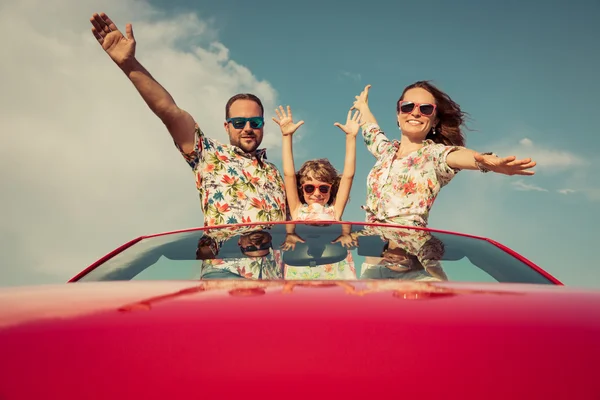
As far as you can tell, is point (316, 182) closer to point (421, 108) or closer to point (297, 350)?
point (421, 108)

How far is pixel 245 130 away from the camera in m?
4.77

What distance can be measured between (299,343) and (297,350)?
2 cm

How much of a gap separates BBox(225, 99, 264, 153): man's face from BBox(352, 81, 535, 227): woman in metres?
0.97

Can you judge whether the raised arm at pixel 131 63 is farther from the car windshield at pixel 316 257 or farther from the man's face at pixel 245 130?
the car windshield at pixel 316 257

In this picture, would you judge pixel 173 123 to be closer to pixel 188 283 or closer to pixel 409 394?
pixel 188 283

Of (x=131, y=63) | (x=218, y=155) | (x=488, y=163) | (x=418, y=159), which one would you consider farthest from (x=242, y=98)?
(x=488, y=163)

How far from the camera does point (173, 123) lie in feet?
13.2

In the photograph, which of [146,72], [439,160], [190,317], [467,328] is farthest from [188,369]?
[439,160]

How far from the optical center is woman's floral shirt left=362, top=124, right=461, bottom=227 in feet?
13.9

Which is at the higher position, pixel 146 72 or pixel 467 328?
pixel 146 72

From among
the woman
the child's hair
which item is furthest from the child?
the woman

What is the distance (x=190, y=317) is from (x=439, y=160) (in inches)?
134

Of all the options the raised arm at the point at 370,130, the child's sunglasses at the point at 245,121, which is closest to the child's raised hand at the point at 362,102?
the raised arm at the point at 370,130

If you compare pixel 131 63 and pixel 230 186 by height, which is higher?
pixel 131 63
